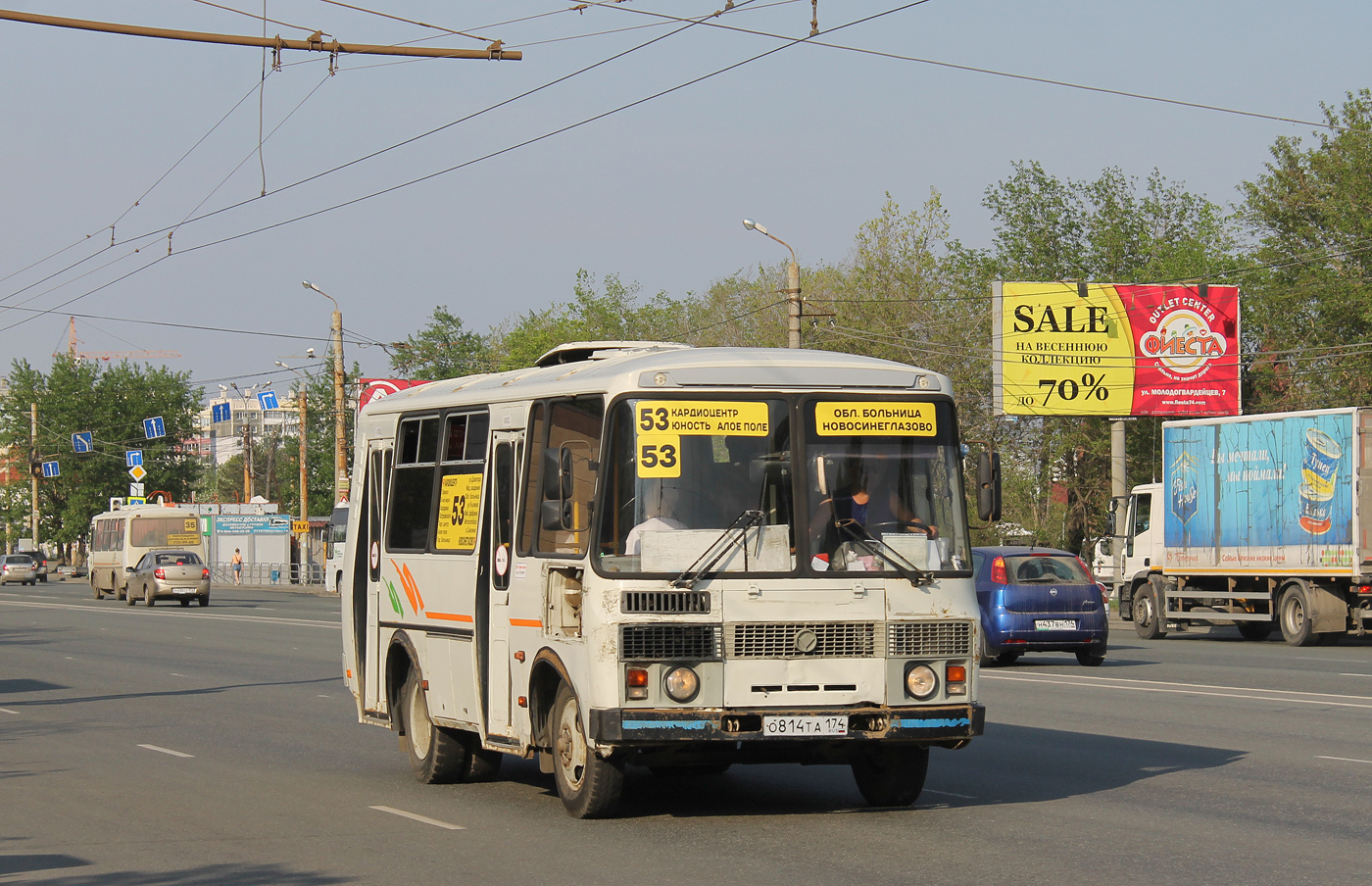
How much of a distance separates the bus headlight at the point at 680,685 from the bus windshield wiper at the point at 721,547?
47 centimetres

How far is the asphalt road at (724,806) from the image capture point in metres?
8.12

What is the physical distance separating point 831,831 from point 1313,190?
52026mm

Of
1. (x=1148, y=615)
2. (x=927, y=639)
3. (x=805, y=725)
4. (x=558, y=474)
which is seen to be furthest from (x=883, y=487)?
(x=1148, y=615)

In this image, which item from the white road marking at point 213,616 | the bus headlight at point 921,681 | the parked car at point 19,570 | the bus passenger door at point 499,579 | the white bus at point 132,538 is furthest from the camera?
the parked car at point 19,570

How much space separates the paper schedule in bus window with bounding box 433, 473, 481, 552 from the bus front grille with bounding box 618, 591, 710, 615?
214 cm

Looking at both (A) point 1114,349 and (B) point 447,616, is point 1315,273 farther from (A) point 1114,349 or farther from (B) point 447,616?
(B) point 447,616

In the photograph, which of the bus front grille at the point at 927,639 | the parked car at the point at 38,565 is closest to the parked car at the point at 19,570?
the parked car at the point at 38,565

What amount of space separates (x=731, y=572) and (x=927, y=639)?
1186 millimetres

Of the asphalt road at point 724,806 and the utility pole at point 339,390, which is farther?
the utility pole at point 339,390

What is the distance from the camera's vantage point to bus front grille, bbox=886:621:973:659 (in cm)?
931

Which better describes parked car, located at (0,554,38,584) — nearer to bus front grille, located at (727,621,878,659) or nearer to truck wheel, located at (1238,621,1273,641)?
truck wheel, located at (1238,621,1273,641)

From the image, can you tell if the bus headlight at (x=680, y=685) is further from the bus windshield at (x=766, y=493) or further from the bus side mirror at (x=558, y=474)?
the bus side mirror at (x=558, y=474)

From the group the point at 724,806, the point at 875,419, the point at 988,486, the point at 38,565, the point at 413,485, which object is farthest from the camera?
the point at 38,565

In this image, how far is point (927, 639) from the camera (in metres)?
9.38
